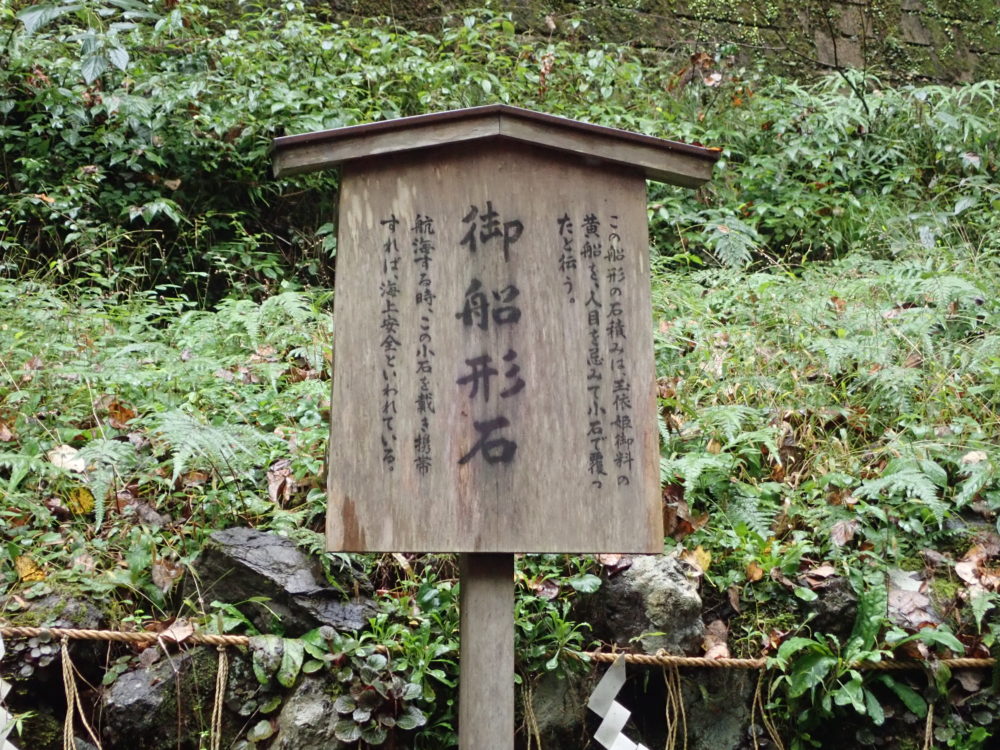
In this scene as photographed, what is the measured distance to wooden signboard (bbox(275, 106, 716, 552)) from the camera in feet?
7.95

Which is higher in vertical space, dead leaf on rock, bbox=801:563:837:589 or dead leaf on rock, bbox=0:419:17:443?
dead leaf on rock, bbox=0:419:17:443

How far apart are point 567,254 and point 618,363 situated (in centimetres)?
35

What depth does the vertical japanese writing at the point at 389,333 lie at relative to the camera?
2.45m

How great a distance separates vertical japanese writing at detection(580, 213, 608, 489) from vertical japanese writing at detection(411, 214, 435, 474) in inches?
17.6

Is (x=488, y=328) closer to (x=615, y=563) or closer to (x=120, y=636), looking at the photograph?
(x=615, y=563)

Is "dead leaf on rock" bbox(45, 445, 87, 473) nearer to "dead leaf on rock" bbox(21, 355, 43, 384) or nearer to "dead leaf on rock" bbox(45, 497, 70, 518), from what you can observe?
"dead leaf on rock" bbox(45, 497, 70, 518)

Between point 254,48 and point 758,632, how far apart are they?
5813 millimetres

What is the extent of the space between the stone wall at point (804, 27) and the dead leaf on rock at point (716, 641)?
675 centimetres

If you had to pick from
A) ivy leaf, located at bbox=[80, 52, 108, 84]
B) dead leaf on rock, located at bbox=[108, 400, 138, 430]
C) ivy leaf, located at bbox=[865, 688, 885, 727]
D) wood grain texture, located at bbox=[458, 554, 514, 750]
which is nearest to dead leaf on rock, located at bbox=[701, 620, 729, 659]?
ivy leaf, located at bbox=[865, 688, 885, 727]

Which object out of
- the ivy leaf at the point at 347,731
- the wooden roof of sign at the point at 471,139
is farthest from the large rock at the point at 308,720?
the wooden roof of sign at the point at 471,139

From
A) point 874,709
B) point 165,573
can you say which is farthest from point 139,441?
point 874,709

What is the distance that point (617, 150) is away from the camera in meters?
2.61

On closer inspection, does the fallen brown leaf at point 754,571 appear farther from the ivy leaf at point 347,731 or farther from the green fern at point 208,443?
the green fern at point 208,443

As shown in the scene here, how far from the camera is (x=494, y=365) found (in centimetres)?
248
